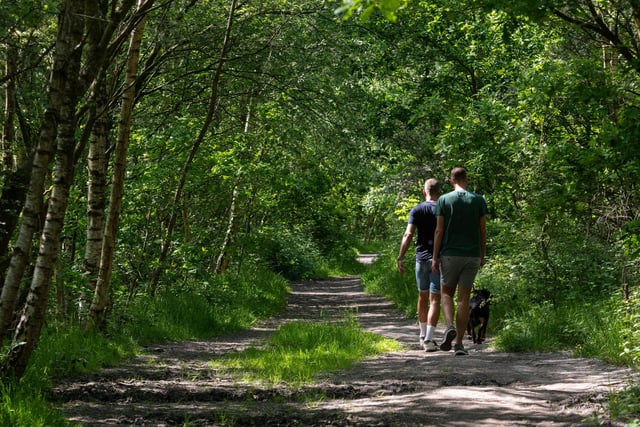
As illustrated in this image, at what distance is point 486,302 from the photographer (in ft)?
31.9

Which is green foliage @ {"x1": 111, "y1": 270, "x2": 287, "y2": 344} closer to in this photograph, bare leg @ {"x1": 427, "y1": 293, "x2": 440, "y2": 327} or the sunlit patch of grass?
the sunlit patch of grass

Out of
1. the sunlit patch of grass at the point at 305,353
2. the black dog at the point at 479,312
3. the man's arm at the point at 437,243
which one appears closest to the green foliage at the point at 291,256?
the sunlit patch of grass at the point at 305,353

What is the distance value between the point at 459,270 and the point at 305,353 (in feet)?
Result: 7.00

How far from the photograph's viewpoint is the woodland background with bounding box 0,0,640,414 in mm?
6719

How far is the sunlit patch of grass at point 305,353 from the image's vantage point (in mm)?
7522

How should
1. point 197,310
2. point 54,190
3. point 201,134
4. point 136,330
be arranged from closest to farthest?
point 54,190, point 136,330, point 197,310, point 201,134

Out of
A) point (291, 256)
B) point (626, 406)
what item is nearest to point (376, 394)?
point (626, 406)

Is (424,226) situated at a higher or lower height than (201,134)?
lower

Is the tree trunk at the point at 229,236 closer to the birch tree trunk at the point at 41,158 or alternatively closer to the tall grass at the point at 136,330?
the tall grass at the point at 136,330

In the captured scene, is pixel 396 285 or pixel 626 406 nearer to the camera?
pixel 626 406

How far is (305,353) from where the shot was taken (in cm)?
868

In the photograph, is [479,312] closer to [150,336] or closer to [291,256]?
[150,336]

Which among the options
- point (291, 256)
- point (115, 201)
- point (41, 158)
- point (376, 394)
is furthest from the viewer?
point (291, 256)

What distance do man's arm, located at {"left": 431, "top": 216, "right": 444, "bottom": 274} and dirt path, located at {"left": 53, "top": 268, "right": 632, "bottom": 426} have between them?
1064 mm
